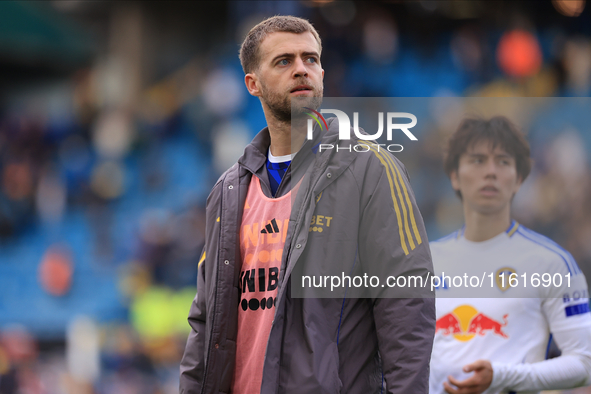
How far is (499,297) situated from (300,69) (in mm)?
1325

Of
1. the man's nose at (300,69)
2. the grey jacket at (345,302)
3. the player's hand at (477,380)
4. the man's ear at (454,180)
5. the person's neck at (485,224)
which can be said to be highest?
the man's nose at (300,69)

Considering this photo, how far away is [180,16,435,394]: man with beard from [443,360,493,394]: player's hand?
65cm

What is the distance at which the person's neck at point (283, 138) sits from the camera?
239cm

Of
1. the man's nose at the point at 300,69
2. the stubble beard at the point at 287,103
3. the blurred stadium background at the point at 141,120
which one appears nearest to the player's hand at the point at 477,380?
the stubble beard at the point at 287,103

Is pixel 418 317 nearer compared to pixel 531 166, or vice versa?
pixel 418 317

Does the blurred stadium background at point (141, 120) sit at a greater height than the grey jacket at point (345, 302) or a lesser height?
greater

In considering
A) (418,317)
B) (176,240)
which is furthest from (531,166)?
(176,240)

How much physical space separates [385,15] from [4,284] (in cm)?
718

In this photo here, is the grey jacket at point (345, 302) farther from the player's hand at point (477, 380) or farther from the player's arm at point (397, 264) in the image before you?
the player's hand at point (477, 380)

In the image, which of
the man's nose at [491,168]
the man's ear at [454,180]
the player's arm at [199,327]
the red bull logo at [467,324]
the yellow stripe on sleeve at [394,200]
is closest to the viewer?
the yellow stripe on sleeve at [394,200]

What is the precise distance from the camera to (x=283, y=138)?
244 centimetres

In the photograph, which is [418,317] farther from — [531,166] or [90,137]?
[90,137]

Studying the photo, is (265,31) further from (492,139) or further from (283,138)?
(492,139)

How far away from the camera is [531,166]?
9.21 feet
